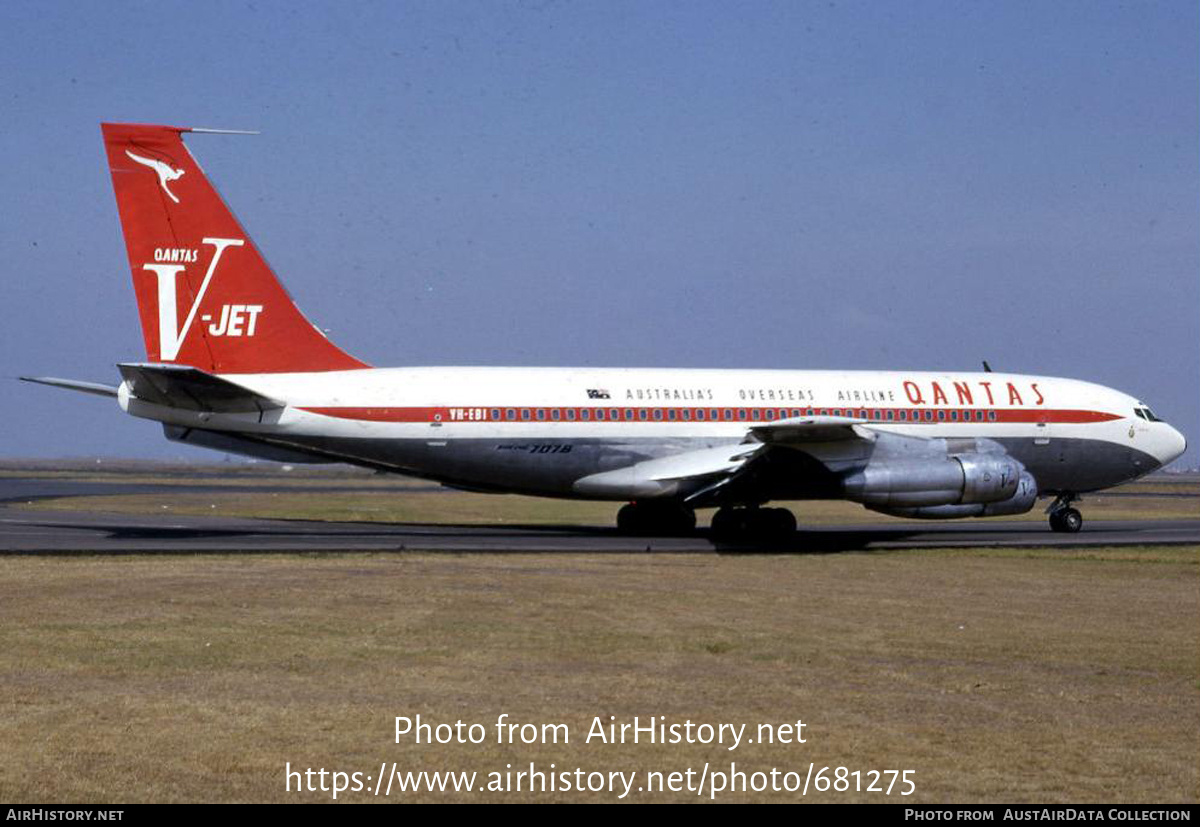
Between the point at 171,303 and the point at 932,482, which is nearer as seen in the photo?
the point at 171,303

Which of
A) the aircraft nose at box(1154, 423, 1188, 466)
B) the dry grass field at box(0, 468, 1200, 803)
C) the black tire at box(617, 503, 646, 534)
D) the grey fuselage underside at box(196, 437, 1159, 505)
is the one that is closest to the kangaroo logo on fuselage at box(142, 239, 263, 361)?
the grey fuselage underside at box(196, 437, 1159, 505)

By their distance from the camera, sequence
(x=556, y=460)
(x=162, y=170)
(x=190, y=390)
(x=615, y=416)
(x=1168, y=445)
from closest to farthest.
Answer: (x=190, y=390), (x=162, y=170), (x=556, y=460), (x=615, y=416), (x=1168, y=445)

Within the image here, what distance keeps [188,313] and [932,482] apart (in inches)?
665

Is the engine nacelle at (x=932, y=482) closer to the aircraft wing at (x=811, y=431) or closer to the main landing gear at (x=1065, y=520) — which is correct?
the aircraft wing at (x=811, y=431)

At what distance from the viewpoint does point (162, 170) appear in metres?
29.2

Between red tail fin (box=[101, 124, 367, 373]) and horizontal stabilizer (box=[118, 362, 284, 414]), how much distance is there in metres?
1.23

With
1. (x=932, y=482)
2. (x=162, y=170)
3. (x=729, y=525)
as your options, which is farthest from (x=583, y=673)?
(x=162, y=170)

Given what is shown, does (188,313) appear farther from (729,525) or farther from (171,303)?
(729,525)

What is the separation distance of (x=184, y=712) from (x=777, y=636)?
7.21 meters

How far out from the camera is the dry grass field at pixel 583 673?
9.30 m

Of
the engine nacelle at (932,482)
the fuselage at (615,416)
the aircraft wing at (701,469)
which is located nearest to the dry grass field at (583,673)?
the engine nacelle at (932,482)

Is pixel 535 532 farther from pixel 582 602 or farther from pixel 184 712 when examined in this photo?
pixel 184 712

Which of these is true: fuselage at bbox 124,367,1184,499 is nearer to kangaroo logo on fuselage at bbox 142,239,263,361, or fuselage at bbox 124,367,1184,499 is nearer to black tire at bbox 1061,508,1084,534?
black tire at bbox 1061,508,1084,534

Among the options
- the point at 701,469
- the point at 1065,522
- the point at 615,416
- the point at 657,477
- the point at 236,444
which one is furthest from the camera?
the point at 1065,522
